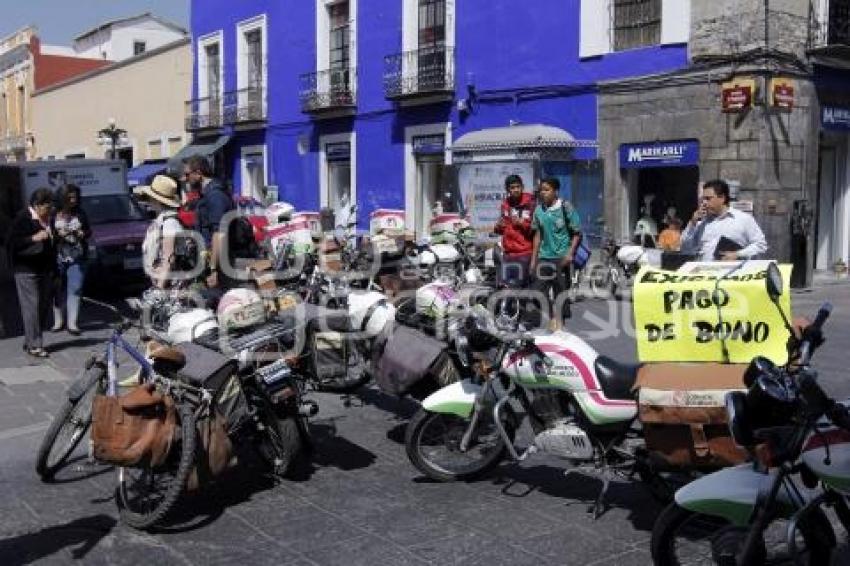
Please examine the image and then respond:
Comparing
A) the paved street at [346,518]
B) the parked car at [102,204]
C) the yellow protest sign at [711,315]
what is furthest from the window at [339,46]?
the yellow protest sign at [711,315]

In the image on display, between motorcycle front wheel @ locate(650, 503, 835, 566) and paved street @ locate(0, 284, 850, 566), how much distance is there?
0.95 ft

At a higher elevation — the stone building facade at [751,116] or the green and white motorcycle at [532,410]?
the stone building facade at [751,116]

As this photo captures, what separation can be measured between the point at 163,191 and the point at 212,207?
1.39ft

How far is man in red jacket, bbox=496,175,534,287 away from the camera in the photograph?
1019cm

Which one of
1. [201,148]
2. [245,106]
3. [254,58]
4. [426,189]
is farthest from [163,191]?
[201,148]

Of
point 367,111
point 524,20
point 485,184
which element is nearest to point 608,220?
point 485,184

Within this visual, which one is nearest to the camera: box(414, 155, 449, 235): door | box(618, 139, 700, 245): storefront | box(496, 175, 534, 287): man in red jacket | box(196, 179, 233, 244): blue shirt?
box(196, 179, 233, 244): blue shirt

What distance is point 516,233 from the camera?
1027 cm

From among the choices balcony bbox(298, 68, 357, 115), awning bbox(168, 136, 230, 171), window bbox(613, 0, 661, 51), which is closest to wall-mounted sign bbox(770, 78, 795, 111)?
window bbox(613, 0, 661, 51)

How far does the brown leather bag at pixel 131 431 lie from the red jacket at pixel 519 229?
20.2ft

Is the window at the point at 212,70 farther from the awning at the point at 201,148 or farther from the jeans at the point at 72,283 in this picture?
the jeans at the point at 72,283

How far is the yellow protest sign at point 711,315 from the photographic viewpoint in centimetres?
428

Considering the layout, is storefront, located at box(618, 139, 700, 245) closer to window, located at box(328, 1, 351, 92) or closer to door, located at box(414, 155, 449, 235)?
door, located at box(414, 155, 449, 235)

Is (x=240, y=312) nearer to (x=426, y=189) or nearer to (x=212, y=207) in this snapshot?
(x=212, y=207)
